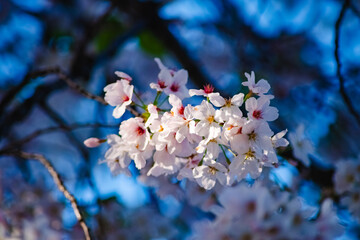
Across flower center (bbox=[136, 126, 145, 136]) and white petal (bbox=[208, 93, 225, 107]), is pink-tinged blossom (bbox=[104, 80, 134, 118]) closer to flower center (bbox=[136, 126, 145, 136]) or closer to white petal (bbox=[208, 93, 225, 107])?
flower center (bbox=[136, 126, 145, 136])

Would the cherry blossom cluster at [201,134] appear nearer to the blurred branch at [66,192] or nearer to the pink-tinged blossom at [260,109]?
the pink-tinged blossom at [260,109]

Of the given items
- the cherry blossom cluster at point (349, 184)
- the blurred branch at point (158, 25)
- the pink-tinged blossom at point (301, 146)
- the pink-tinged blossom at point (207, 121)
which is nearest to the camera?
the pink-tinged blossom at point (207, 121)

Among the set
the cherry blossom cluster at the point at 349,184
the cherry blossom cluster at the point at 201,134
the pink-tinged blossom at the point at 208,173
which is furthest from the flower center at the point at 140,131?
the cherry blossom cluster at the point at 349,184

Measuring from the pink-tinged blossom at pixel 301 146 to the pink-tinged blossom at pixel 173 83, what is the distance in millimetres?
555

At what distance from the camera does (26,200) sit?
2436 mm

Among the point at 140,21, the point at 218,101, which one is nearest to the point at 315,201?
the point at 218,101

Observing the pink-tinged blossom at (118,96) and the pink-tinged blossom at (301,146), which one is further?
the pink-tinged blossom at (301,146)

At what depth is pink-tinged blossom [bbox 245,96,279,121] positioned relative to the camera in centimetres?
118

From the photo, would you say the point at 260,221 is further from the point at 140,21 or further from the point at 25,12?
the point at 25,12

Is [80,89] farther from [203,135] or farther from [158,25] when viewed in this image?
[158,25]

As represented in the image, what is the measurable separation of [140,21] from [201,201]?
5.39 ft

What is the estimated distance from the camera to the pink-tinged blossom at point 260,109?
3.86 feet

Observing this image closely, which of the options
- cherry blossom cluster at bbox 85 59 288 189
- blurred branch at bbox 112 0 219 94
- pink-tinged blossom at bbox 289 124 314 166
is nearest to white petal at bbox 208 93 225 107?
cherry blossom cluster at bbox 85 59 288 189

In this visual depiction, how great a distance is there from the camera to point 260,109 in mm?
1194
